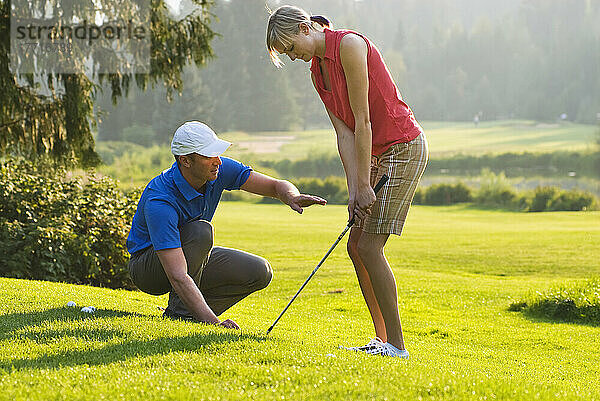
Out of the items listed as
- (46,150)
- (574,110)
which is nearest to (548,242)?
(46,150)

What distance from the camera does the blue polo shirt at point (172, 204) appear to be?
422cm

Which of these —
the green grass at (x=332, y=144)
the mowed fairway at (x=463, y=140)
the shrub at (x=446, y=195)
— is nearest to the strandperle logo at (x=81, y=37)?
the shrub at (x=446, y=195)

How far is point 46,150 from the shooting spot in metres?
11.5

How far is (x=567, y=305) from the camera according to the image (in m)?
7.50

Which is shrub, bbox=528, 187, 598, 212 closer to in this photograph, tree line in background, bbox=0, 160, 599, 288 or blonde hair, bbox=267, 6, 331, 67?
tree line in background, bbox=0, 160, 599, 288

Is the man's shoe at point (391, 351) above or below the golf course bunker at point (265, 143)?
above

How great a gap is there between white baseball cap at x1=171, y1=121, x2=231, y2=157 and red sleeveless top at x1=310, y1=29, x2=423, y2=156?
0.77 m

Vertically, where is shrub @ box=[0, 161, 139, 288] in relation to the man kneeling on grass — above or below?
below

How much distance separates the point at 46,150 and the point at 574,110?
89556mm

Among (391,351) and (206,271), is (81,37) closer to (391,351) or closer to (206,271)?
(206,271)

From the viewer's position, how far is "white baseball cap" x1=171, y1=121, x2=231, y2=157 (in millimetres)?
4305

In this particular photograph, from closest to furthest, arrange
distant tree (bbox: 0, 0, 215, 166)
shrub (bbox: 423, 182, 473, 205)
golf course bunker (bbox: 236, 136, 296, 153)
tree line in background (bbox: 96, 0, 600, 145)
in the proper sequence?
1. distant tree (bbox: 0, 0, 215, 166)
2. shrub (bbox: 423, 182, 473, 205)
3. golf course bunker (bbox: 236, 136, 296, 153)
4. tree line in background (bbox: 96, 0, 600, 145)

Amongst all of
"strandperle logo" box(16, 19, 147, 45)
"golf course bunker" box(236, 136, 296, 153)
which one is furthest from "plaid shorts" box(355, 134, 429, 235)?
"golf course bunker" box(236, 136, 296, 153)

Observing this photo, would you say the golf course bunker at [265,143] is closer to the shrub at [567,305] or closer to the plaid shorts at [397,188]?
the shrub at [567,305]
